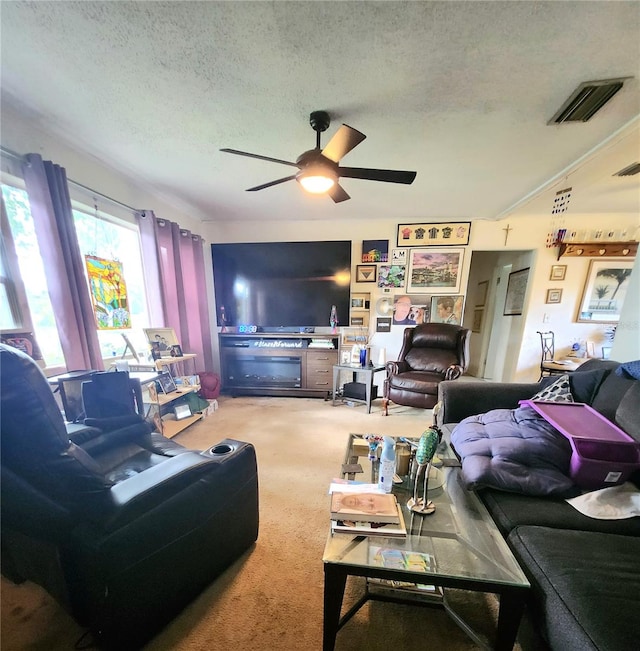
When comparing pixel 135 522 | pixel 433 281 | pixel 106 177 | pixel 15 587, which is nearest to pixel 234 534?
pixel 135 522

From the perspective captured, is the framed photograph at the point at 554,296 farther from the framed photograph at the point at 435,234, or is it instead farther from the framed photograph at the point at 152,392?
the framed photograph at the point at 152,392

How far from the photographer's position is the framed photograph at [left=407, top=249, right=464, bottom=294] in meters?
3.41

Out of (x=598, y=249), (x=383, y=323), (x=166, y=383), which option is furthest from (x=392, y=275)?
(x=166, y=383)

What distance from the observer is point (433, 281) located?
3457 millimetres

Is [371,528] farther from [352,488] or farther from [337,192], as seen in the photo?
[337,192]

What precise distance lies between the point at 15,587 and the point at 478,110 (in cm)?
329

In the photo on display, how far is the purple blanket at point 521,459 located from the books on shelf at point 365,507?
42 cm

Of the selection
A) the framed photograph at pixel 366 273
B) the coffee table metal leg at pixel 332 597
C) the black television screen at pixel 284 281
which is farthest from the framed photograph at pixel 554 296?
the coffee table metal leg at pixel 332 597

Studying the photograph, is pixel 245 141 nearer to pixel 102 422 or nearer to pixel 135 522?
pixel 102 422

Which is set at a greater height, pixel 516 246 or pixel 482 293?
pixel 516 246

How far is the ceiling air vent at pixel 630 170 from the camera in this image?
2091 millimetres

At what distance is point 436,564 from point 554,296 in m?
3.96

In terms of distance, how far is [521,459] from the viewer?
112cm

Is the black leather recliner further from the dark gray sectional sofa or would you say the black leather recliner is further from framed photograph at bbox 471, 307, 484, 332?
framed photograph at bbox 471, 307, 484, 332
